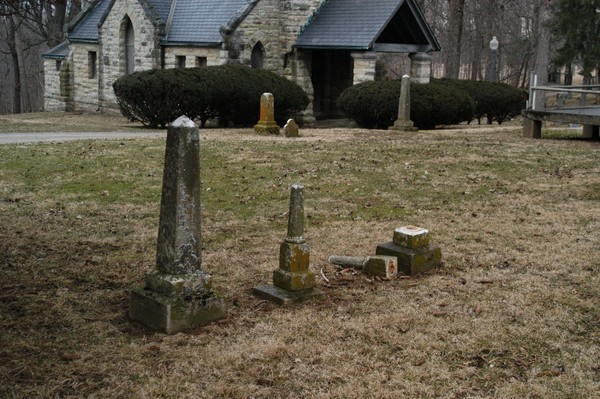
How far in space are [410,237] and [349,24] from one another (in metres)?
20.4

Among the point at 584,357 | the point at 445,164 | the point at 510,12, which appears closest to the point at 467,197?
the point at 445,164

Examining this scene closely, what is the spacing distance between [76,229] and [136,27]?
70.2 feet

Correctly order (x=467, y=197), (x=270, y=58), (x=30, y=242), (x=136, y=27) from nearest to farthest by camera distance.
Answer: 1. (x=30, y=242)
2. (x=467, y=197)
3. (x=270, y=58)
4. (x=136, y=27)

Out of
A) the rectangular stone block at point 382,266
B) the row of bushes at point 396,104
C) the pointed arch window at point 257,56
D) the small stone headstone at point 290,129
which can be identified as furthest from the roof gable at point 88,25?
the rectangular stone block at point 382,266

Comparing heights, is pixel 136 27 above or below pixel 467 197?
above

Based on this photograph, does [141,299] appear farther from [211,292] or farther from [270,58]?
[270,58]

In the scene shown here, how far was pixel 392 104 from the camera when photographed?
2223cm

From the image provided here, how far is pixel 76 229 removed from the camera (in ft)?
31.6

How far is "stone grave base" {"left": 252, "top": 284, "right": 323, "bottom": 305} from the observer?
673 cm

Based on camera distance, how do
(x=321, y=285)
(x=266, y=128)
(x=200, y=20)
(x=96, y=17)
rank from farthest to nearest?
(x=96, y=17) < (x=200, y=20) < (x=266, y=128) < (x=321, y=285)

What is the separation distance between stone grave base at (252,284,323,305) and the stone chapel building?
1928cm

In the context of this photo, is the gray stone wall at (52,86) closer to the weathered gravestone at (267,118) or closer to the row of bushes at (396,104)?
the row of bushes at (396,104)

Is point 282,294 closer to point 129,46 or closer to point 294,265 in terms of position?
point 294,265

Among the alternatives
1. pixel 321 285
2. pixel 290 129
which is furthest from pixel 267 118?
pixel 321 285
